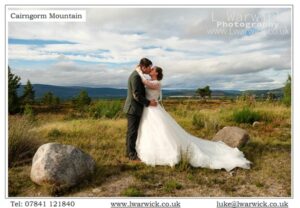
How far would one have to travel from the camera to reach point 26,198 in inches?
314

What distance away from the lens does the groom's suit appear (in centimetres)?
938

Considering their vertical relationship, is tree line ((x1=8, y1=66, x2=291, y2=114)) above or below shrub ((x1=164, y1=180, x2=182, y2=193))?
above

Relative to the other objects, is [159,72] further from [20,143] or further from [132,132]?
[20,143]

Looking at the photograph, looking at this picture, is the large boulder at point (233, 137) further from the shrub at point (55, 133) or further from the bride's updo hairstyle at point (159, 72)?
the shrub at point (55, 133)

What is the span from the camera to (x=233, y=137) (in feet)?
35.6

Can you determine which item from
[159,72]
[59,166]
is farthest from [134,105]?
[59,166]

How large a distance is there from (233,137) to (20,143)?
5.34 metres

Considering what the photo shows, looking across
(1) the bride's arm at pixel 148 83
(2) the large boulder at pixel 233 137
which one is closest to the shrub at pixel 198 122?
(2) the large boulder at pixel 233 137

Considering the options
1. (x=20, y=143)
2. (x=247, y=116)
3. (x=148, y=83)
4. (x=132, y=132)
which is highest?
(x=148, y=83)

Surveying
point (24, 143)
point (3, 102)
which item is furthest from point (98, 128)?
point (3, 102)

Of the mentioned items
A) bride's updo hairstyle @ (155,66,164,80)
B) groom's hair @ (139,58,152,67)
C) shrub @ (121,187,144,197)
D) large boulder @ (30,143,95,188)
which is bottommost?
shrub @ (121,187,144,197)

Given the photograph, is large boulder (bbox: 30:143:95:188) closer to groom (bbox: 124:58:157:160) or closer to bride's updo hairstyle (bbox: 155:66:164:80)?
groom (bbox: 124:58:157:160)

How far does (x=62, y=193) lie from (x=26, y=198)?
685mm

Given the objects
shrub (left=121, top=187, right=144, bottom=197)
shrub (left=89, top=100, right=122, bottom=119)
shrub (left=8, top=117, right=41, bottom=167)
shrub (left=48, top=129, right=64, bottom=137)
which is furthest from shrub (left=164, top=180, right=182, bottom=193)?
shrub (left=89, top=100, right=122, bottom=119)
